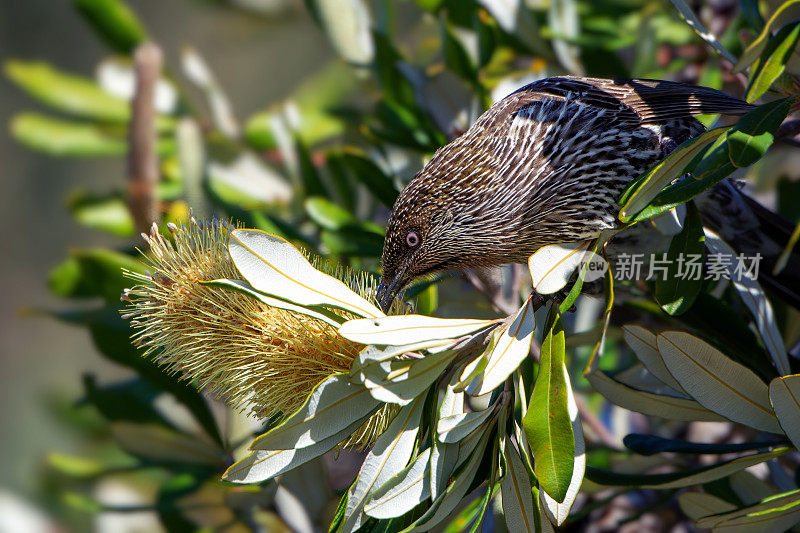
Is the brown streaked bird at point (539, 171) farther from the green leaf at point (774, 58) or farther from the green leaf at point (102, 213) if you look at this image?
the green leaf at point (102, 213)

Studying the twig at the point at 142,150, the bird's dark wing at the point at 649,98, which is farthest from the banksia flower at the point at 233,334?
the twig at the point at 142,150

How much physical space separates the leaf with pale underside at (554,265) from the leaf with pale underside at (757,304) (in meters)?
0.27

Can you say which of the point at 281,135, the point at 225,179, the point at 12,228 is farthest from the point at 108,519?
the point at 12,228

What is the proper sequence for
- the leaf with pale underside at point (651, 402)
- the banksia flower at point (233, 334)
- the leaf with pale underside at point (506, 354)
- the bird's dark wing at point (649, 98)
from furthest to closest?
the bird's dark wing at point (649, 98), the leaf with pale underside at point (651, 402), the banksia flower at point (233, 334), the leaf with pale underside at point (506, 354)

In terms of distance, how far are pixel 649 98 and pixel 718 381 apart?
0.48 metres

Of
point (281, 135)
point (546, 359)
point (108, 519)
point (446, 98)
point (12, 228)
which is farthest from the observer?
point (12, 228)

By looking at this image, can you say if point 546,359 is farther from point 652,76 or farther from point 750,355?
point 652,76

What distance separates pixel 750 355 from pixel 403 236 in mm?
575

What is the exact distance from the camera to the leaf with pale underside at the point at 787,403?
81 cm

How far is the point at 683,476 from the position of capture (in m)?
0.96

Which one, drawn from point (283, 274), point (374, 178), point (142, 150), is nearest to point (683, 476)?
point (283, 274)

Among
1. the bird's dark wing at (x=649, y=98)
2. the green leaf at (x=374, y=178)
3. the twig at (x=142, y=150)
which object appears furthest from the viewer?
the twig at (x=142, y=150)

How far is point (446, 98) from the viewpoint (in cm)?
146

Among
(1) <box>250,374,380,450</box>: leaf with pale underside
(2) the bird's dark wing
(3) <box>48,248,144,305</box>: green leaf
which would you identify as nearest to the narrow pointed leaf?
(1) <box>250,374,380,450</box>: leaf with pale underside
